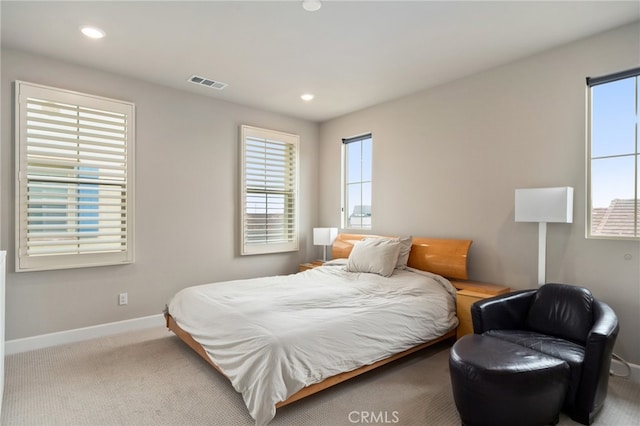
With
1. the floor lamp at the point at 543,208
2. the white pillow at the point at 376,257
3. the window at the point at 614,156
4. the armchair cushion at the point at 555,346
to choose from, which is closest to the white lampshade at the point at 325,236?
the white pillow at the point at 376,257

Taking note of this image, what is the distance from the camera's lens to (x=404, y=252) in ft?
12.7

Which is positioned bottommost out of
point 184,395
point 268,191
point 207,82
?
point 184,395

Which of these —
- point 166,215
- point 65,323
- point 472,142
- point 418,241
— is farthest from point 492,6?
point 65,323

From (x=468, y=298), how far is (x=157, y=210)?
340cm

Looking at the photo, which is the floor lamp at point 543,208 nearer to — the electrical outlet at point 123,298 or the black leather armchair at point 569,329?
the black leather armchair at point 569,329

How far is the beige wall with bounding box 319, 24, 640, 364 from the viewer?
111 inches

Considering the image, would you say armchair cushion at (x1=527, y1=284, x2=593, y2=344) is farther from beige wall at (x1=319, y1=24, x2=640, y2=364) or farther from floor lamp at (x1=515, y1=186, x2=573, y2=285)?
beige wall at (x1=319, y1=24, x2=640, y2=364)

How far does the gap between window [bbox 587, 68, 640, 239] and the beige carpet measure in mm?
1236

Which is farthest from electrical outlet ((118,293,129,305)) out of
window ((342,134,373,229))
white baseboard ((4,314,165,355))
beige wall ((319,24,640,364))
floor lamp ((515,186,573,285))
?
floor lamp ((515,186,573,285))

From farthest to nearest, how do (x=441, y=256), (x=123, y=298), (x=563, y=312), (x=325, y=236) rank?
(x=325, y=236), (x=123, y=298), (x=441, y=256), (x=563, y=312)

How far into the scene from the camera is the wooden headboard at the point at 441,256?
3.54 meters

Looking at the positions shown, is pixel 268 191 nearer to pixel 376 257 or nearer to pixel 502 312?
pixel 376 257

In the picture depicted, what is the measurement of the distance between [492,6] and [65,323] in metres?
4.66

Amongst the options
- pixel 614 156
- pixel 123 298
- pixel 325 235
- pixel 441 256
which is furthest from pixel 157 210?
pixel 614 156
